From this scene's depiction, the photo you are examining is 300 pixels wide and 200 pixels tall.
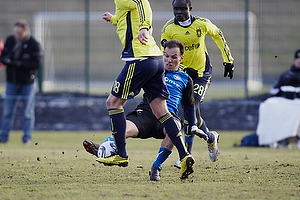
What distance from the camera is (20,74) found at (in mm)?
11883

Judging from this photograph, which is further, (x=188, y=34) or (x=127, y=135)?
(x=188, y=34)

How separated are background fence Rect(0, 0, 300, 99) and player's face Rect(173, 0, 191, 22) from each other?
672 centimetres

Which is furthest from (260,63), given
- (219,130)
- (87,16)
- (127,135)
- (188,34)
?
(127,135)

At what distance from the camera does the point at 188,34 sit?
7.44 m

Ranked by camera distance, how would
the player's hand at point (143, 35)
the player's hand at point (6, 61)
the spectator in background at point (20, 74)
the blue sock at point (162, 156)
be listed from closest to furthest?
the player's hand at point (143, 35) → the blue sock at point (162, 156) → the spectator in background at point (20, 74) → the player's hand at point (6, 61)

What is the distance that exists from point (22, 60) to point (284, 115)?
5968mm

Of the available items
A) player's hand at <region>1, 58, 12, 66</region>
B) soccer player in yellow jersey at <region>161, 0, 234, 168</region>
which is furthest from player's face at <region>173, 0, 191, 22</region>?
player's hand at <region>1, 58, 12, 66</region>

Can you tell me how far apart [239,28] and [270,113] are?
426cm

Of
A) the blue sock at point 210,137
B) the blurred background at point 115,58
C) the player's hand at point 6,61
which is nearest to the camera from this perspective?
the blue sock at point 210,137

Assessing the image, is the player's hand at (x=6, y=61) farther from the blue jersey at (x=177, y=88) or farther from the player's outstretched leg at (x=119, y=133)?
the player's outstretched leg at (x=119, y=133)

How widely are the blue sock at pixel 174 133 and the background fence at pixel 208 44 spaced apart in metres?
8.22

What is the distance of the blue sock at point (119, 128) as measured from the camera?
6094 mm

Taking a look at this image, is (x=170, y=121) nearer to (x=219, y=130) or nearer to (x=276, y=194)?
(x=276, y=194)

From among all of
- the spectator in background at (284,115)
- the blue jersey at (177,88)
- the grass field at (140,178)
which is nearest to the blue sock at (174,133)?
the grass field at (140,178)
